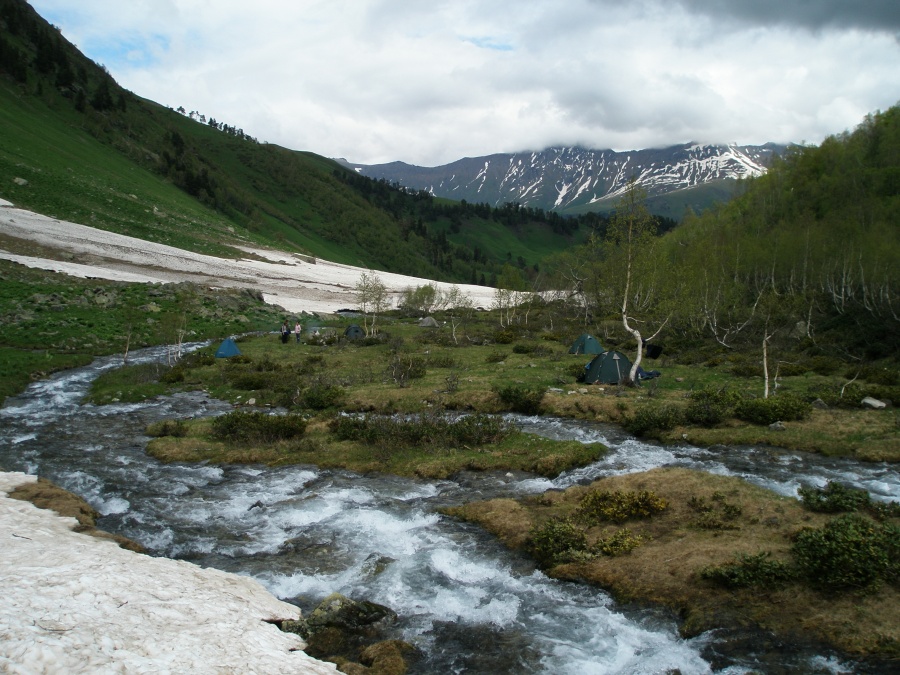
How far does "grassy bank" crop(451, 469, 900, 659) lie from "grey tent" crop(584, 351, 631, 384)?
14.3m

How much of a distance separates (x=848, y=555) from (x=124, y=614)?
11666 millimetres

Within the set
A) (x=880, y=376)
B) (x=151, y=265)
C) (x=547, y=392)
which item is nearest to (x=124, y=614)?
(x=547, y=392)

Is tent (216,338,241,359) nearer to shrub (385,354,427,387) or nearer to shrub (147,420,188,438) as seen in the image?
shrub (385,354,427,387)

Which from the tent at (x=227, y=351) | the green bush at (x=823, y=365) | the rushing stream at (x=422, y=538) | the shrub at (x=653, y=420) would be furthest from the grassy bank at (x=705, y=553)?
the tent at (x=227, y=351)

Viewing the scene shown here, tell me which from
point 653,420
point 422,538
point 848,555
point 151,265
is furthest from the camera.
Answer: point 151,265

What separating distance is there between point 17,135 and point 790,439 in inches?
4739

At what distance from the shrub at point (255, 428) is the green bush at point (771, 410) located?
675 inches

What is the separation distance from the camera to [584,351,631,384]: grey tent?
29391mm

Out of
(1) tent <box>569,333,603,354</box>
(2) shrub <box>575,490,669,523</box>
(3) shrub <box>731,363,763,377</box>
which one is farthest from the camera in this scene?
(1) tent <box>569,333,603,354</box>

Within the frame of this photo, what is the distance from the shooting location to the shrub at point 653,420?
832 inches

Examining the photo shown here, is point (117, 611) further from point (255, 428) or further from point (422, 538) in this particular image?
point (255, 428)

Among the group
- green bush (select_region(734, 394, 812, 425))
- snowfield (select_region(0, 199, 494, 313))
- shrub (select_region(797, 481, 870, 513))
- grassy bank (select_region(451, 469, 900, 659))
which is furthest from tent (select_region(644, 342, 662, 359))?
snowfield (select_region(0, 199, 494, 313))

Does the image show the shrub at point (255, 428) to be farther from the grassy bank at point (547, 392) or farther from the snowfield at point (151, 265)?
the snowfield at point (151, 265)

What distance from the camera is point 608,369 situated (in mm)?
29594
